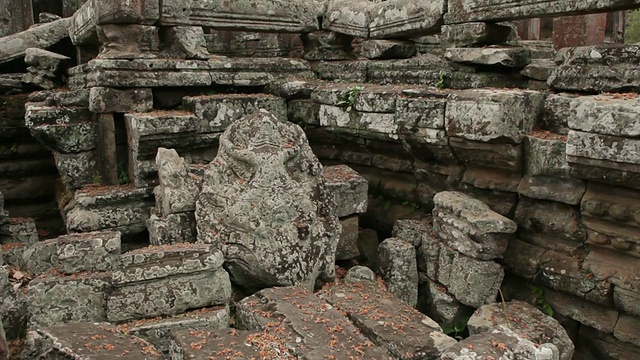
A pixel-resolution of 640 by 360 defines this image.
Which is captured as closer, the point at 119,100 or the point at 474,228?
the point at 474,228

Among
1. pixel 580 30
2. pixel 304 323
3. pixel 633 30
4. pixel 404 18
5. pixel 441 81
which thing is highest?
pixel 633 30

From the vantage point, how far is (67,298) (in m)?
3.90

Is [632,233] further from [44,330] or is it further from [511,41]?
[44,330]

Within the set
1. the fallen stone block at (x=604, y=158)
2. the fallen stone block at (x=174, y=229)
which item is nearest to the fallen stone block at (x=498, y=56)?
the fallen stone block at (x=604, y=158)

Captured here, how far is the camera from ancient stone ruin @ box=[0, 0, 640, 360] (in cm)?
377

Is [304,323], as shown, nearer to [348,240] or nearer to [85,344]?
[85,344]

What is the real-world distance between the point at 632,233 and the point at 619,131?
28.1 inches

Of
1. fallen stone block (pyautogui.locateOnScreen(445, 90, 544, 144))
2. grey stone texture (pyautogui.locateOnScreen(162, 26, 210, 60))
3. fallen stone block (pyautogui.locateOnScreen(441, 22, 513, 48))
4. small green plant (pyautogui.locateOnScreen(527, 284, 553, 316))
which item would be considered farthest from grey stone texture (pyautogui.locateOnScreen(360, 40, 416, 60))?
small green plant (pyautogui.locateOnScreen(527, 284, 553, 316))

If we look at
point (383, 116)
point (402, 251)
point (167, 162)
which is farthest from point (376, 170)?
point (167, 162)

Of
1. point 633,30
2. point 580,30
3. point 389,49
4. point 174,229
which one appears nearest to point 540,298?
point 174,229

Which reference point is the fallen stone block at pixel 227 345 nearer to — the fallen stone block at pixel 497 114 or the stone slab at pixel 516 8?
the fallen stone block at pixel 497 114

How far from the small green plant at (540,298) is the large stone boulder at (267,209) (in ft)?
5.14

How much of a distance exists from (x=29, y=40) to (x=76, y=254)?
17.4 ft

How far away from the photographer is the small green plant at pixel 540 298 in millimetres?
4398
